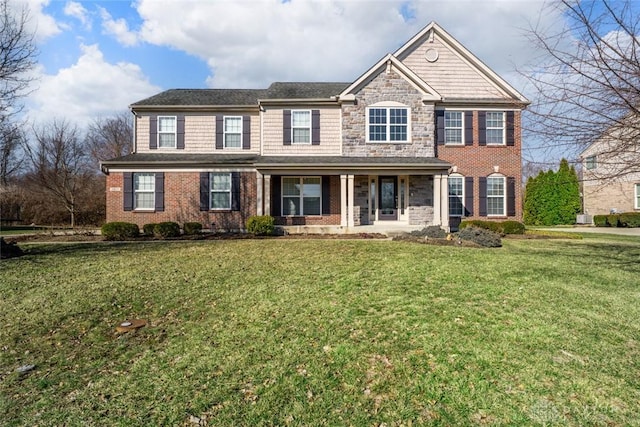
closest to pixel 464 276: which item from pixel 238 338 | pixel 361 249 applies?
pixel 361 249

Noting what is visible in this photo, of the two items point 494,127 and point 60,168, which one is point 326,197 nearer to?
point 494,127

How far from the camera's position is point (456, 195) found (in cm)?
1708

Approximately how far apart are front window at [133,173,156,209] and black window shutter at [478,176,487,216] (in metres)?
15.2

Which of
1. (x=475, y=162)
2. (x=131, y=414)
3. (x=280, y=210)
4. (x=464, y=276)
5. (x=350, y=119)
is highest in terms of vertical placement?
(x=350, y=119)

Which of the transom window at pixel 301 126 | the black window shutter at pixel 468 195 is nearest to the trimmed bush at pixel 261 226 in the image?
the transom window at pixel 301 126

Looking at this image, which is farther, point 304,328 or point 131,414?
point 304,328

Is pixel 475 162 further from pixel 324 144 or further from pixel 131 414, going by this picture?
pixel 131 414

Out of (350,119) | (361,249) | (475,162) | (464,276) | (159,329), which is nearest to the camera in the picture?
(159,329)

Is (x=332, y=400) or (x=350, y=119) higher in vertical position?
(x=350, y=119)

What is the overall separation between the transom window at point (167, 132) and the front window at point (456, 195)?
13.4 metres

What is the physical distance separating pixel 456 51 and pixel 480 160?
5625 millimetres

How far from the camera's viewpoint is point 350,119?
1603 centimetres

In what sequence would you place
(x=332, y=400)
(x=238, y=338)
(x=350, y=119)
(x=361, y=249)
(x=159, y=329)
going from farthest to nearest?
(x=350, y=119) < (x=361, y=249) < (x=159, y=329) < (x=238, y=338) < (x=332, y=400)

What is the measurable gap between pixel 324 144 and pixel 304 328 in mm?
12516
